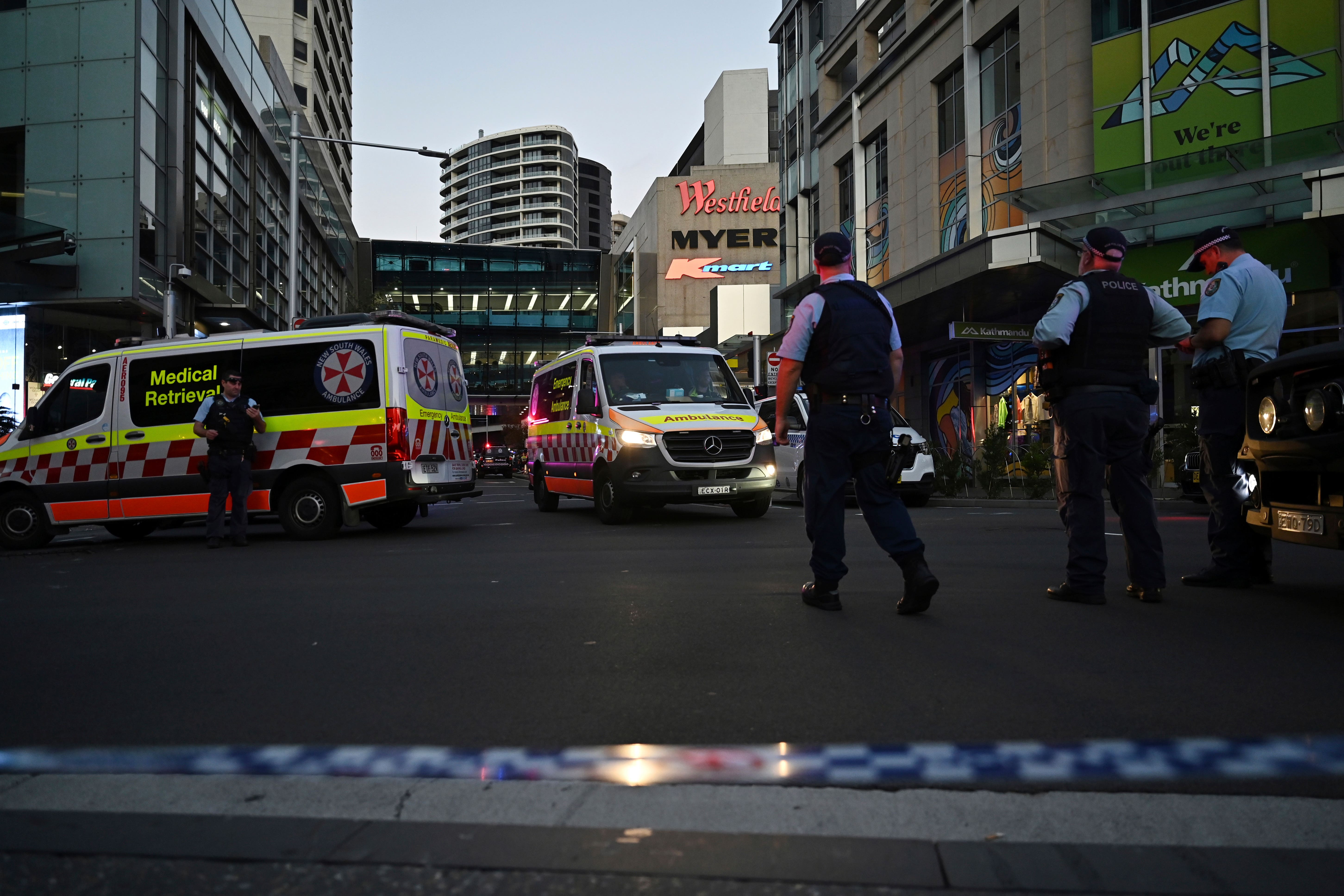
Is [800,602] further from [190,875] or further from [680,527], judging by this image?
[680,527]

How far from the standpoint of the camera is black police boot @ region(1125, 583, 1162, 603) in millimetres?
5461

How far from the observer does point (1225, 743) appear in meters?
2.97

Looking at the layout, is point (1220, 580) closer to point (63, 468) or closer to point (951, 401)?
point (63, 468)

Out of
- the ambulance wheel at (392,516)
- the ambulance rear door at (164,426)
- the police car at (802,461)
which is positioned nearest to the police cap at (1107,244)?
the police car at (802,461)

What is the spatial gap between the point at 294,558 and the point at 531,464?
6.95m

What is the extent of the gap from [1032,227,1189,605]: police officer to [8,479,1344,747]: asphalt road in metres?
0.21

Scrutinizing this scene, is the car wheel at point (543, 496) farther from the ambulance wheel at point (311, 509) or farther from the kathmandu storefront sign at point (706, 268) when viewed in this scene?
the kathmandu storefront sign at point (706, 268)

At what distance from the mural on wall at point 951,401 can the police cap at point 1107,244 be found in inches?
795

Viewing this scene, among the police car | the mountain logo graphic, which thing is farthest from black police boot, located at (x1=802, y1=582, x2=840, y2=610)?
the mountain logo graphic

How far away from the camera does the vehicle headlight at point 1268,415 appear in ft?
16.5

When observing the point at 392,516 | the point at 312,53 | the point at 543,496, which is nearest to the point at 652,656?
the point at 392,516

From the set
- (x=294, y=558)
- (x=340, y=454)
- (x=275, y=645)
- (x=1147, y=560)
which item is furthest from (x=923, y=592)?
(x=340, y=454)

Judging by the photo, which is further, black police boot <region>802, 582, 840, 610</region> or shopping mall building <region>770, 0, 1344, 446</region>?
shopping mall building <region>770, 0, 1344, 446</region>

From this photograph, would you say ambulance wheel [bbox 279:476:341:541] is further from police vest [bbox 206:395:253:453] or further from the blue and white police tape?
the blue and white police tape
